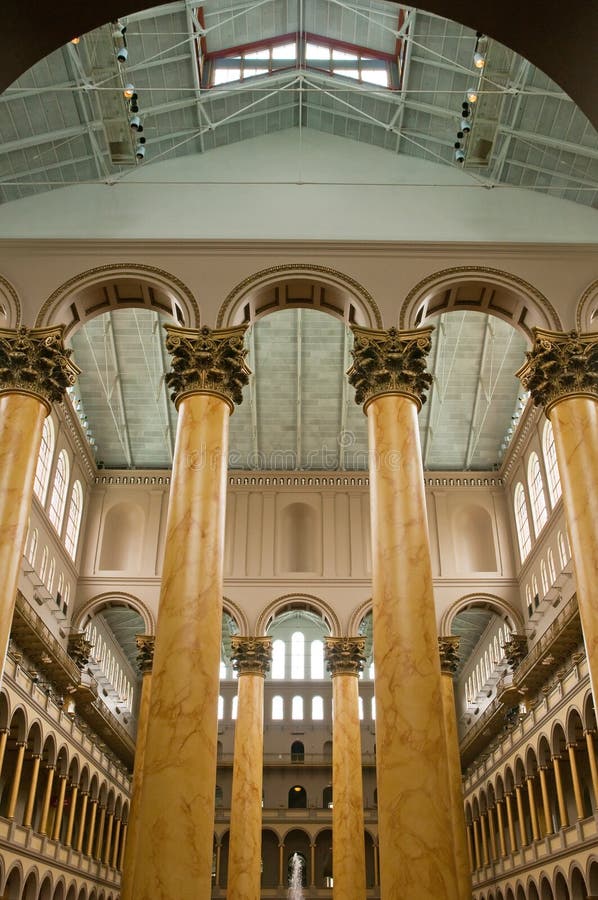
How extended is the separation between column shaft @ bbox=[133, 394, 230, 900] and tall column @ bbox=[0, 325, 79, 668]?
7.47 feet

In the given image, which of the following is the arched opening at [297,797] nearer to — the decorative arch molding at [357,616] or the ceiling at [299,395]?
the decorative arch molding at [357,616]

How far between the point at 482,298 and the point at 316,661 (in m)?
33.8

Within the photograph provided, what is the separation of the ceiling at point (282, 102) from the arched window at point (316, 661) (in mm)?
32203

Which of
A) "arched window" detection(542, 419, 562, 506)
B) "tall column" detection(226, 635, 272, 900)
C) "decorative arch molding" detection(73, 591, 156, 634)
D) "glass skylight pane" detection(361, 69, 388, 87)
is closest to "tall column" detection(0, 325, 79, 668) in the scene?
"glass skylight pane" detection(361, 69, 388, 87)

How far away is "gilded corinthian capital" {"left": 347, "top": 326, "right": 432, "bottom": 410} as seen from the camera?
40.3ft

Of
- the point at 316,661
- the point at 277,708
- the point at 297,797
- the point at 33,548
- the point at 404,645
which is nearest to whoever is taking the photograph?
the point at 404,645

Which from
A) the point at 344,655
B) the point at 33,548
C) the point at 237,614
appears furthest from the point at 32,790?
the point at 344,655

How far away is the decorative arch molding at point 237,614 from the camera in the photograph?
24156 millimetres

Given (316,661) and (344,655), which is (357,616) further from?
(316,661)

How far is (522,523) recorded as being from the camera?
1006 inches

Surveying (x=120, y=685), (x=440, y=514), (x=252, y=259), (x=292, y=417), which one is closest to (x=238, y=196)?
(x=252, y=259)

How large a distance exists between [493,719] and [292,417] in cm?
1433

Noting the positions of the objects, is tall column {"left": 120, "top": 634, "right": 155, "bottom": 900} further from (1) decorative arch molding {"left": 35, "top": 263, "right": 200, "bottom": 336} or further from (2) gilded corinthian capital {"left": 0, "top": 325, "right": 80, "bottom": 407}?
(1) decorative arch molding {"left": 35, "top": 263, "right": 200, "bottom": 336}

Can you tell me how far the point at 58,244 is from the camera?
14.5 metres
